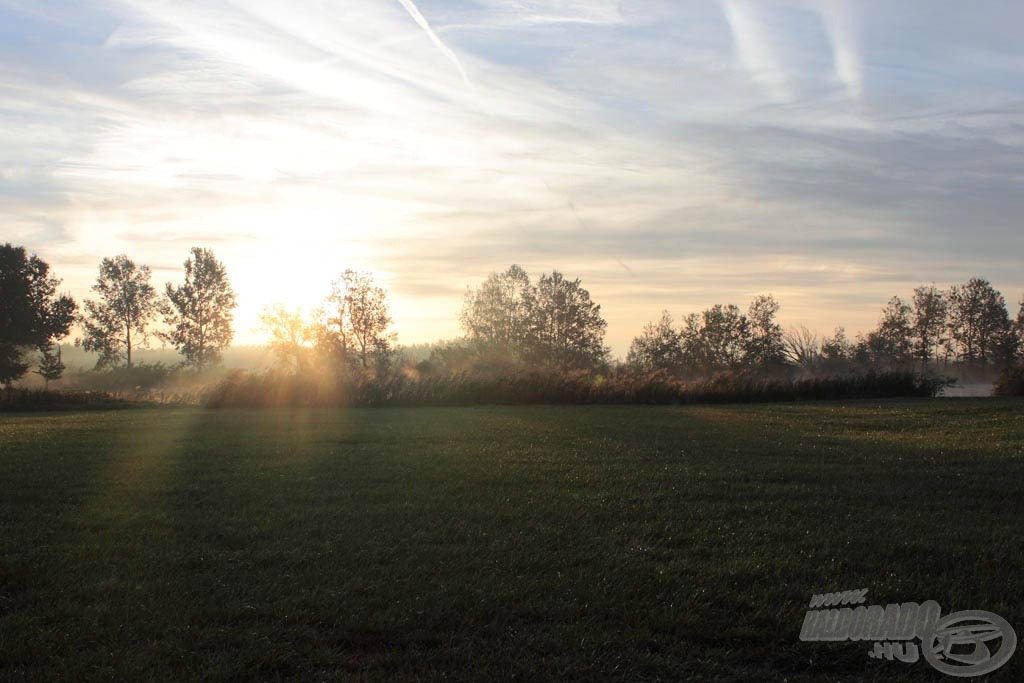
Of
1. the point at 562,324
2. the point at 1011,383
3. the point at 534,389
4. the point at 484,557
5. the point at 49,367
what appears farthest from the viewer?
the point at 562,324

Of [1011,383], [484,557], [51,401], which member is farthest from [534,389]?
[484,557]

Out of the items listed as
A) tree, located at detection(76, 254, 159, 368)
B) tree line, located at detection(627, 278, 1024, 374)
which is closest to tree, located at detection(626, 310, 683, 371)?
tree line, located at detection(627, 278, 1024, 374)

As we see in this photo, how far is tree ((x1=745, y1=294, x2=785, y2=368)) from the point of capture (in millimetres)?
36406

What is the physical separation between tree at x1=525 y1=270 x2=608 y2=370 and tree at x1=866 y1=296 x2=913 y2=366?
15.1m

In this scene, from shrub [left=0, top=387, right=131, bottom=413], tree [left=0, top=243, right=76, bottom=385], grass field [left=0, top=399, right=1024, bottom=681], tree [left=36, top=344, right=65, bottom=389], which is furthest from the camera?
tree [left=0, top=243, right=76, bottom=385]

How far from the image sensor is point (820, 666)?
12.2 feet

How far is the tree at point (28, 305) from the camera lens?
1586 inches

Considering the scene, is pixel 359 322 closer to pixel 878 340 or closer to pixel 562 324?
pixel 562 324

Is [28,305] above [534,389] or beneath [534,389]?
above

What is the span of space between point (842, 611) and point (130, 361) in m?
49.6

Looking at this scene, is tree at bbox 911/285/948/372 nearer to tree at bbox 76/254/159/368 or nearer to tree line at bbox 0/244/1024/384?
tree line at bbox 0/244/1024/384

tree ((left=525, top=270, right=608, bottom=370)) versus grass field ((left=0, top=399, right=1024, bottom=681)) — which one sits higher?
tree ((left=525, top=270, right=608, bottom=370))

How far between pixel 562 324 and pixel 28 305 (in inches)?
1167

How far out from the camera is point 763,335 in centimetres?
3706
